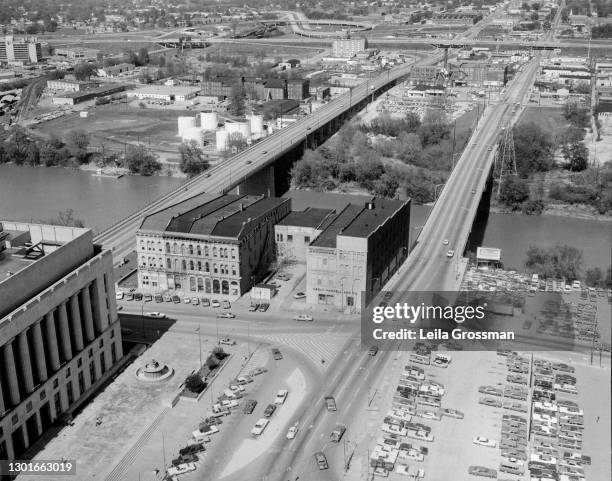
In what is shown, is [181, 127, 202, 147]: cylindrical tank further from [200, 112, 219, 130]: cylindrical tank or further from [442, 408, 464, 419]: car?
[442, 408, 464, 419]: car

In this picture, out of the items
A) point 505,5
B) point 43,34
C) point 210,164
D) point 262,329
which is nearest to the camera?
point 262,329

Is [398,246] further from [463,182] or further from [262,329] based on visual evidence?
[463,182]

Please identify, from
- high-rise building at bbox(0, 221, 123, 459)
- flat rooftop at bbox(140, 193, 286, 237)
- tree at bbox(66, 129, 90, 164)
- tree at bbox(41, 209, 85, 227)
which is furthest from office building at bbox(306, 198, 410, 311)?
tree at bbox(66, 129, 90, 164)

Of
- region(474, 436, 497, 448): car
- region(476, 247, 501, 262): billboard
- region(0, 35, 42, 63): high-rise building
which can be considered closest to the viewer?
region(474, 436, 497, 448): car

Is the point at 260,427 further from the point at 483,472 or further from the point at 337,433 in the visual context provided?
the point at 483,472

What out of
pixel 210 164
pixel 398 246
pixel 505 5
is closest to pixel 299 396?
pixel 398 246
